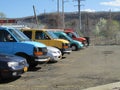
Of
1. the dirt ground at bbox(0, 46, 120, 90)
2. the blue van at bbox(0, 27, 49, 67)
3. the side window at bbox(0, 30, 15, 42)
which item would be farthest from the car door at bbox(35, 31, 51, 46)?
the side window at bbox(0, 30, 15, 42)

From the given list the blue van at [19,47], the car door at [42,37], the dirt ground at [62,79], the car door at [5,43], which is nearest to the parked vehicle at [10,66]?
the dirt ground at [62,79]

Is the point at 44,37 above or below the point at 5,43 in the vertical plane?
below

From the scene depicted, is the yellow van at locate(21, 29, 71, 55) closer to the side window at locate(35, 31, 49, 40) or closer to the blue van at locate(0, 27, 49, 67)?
the side window at locate(35, 31, 49, 40)

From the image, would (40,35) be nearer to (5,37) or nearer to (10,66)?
(5,37)

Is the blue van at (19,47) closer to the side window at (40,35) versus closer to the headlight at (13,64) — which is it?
the headlight at (13,64)

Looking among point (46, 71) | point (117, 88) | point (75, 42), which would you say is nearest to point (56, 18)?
point (75, 42)

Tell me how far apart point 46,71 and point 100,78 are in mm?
3266

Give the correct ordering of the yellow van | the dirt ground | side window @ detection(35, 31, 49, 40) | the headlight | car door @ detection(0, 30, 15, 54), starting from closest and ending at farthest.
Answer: the dirt ground, the headlight, car door @ detection(0, 30, 15, 54), the yellow van, side window @ detection(35, 31, 49, 40)

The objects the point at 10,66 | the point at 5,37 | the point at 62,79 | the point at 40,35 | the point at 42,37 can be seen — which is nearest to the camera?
the point at 10,66

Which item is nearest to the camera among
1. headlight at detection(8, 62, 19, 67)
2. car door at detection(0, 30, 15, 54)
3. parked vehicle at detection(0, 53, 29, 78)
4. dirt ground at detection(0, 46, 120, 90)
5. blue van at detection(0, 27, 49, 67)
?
dirt ground at detection(0, 46, 120, 90)

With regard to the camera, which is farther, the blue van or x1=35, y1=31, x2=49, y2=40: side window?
x1=35, y1=31, x2=49, y2=40: side window

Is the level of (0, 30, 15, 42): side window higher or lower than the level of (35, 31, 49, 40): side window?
higher

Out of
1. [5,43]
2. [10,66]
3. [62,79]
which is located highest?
[5,43]

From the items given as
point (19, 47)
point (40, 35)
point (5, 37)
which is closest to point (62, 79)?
point (19, 47)
